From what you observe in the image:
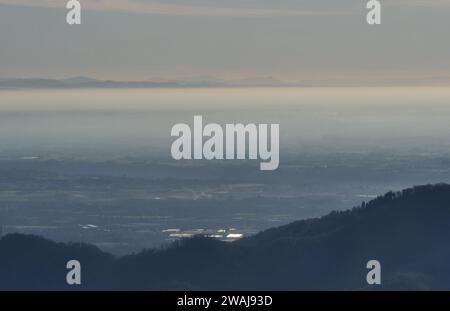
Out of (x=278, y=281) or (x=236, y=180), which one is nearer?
(x=278, y=281)

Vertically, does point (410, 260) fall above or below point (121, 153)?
below

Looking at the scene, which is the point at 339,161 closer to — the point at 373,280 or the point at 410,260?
the point at 410,260

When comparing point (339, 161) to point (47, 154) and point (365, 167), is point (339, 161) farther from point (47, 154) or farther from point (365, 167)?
point (47, 154)

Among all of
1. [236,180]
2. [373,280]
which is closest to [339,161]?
[236,180]
